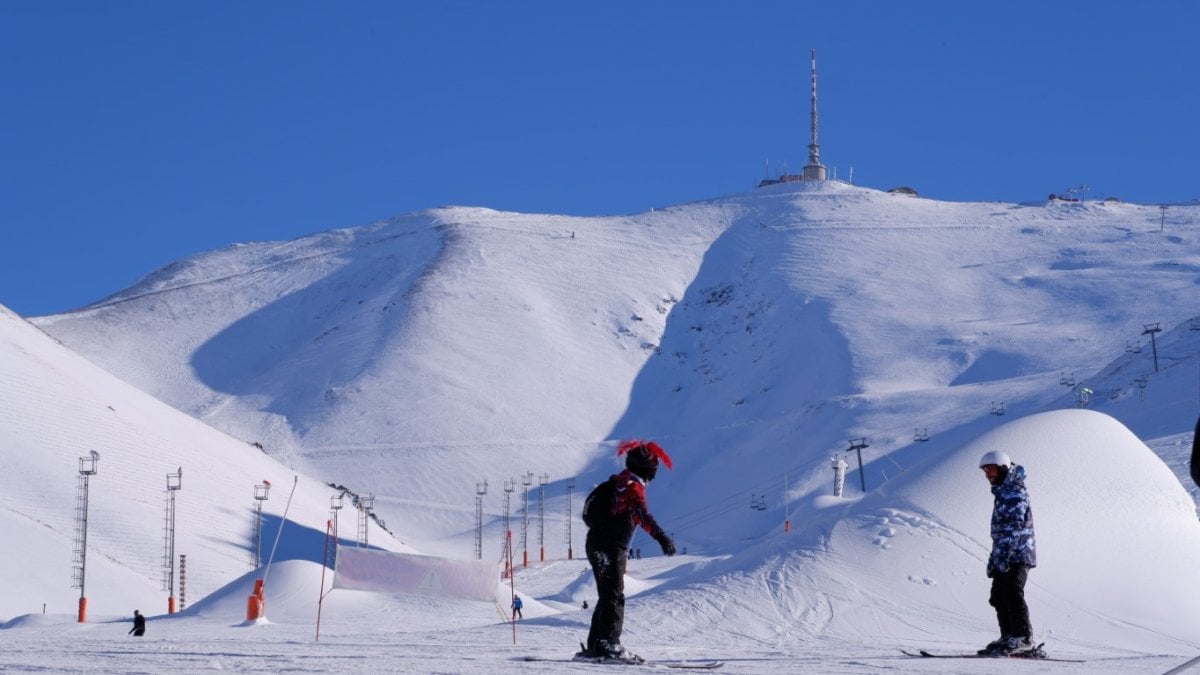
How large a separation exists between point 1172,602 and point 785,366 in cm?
9289

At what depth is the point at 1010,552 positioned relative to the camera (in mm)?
12383

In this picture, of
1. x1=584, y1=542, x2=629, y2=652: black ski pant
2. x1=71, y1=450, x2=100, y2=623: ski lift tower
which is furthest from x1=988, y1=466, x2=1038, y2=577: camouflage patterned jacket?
x1=71, y1=450, x2=100, y2=623: ski lift tower

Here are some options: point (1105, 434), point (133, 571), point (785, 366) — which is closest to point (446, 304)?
point (785, 366)

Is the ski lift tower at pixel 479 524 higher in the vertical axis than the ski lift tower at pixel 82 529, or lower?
higher

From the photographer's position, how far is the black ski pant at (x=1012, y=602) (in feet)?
40.2

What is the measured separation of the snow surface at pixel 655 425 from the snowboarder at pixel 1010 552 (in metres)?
0.91

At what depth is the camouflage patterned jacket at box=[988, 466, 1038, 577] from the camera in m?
12.4

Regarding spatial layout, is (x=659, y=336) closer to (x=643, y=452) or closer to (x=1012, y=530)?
(x=1012, y=530)

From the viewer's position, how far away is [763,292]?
125438 millimetres

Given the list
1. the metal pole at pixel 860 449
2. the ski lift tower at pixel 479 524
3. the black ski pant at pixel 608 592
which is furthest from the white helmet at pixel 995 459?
the ski lift tower at pixel 479 524

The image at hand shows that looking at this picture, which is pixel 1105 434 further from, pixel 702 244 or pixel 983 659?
pixel 702 244

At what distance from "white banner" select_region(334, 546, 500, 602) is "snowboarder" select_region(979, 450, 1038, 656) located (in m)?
5.28

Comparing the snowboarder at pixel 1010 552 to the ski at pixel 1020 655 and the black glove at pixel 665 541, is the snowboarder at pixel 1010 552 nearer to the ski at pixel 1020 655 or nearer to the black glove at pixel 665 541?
the ski at pixel 1020 655

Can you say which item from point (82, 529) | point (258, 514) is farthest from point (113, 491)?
point (82, 529)
